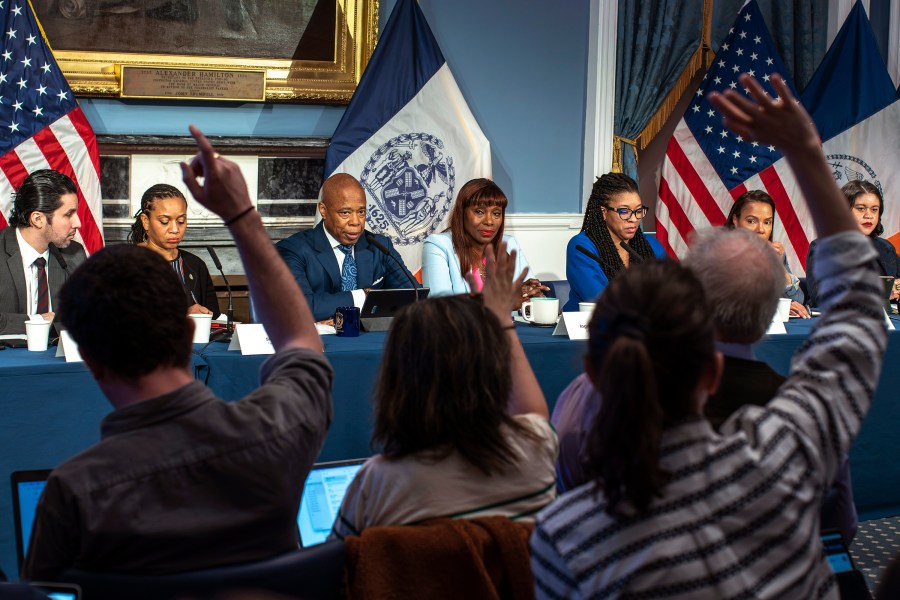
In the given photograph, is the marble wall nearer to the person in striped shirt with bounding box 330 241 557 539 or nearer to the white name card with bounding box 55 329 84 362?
the white name card with bounding box 55 329 84 362

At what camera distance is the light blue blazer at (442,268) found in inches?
149

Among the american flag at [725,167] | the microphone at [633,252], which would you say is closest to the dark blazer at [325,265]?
the microphone at [633,252]

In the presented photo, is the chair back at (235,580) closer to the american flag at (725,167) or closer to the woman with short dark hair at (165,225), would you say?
the woman with short dark hair at (165,225)

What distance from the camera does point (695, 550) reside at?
2.96 ft

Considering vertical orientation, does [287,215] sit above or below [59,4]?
below

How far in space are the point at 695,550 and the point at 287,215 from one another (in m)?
4.20

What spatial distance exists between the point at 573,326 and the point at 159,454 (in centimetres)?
203

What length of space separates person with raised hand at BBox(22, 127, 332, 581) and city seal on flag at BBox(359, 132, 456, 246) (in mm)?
3796

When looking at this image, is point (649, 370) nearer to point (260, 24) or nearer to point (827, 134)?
point (260, 24)

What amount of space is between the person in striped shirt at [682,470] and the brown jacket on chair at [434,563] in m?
0.24

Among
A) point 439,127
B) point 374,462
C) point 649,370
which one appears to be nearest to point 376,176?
point 439,127

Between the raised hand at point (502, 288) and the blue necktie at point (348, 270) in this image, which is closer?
the raised hand at point (502, 288)

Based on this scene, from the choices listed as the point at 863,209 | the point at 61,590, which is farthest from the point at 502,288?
the point at 863,209

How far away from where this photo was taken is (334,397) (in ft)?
8.82
